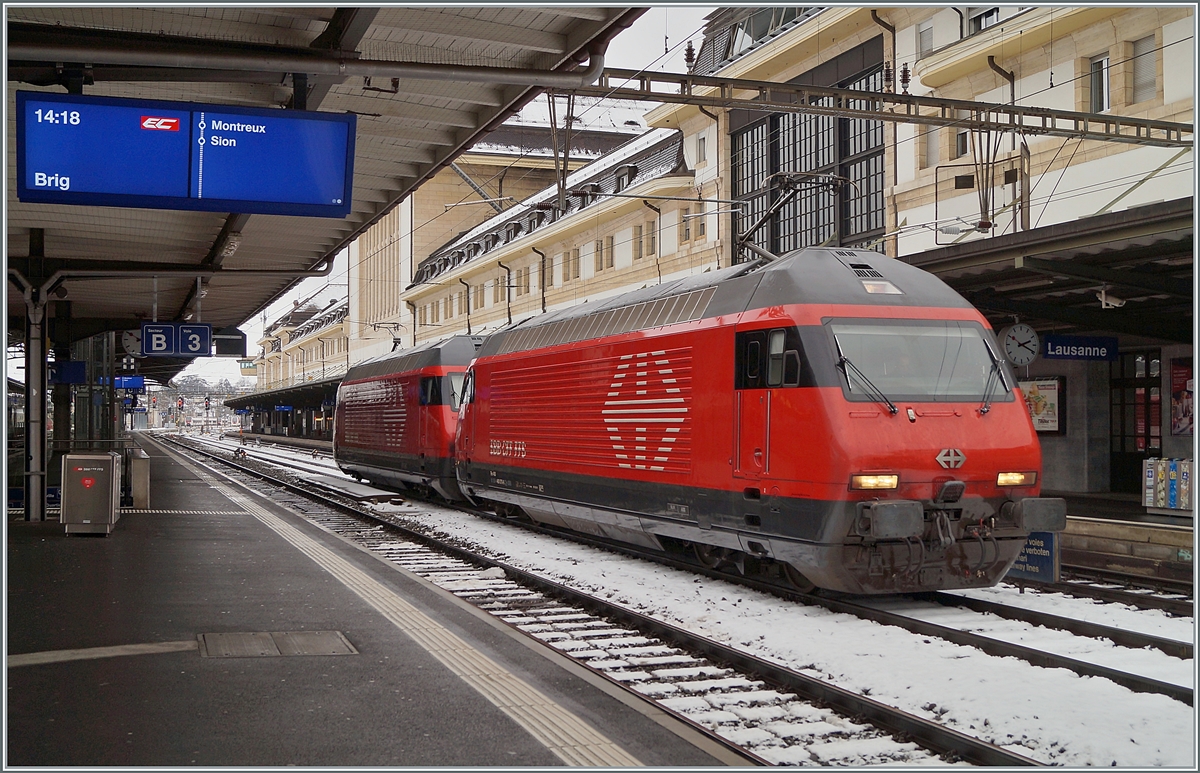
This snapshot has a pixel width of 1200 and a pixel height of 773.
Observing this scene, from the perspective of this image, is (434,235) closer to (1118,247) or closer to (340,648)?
(1118,247)

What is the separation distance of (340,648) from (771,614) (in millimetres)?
3828

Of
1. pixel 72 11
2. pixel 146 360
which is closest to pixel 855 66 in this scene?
pixel 72 11

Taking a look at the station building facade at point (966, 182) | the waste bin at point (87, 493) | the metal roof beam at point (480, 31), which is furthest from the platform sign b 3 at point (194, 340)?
the metal roof beam at point (480, 31)

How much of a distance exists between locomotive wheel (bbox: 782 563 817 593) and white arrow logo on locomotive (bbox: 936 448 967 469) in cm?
168

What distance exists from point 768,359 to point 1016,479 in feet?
8.04

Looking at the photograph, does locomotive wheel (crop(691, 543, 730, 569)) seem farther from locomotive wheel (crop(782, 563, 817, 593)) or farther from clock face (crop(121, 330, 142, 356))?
clock face (crop(121, 330, 142, 356))

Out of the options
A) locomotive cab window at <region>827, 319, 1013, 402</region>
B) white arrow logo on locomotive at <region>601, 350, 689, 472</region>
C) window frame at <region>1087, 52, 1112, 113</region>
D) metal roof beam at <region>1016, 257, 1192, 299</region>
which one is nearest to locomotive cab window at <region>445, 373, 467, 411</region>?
white arrow logo on locomotive at <region>601, 350, 689, 472</region>

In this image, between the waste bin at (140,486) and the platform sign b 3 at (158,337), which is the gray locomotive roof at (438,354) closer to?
the platform sign b 3 at (158,337)

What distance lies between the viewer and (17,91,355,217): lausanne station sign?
7992mm

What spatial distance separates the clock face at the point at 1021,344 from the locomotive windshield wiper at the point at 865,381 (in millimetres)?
7230

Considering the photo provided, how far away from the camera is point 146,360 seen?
43438mm

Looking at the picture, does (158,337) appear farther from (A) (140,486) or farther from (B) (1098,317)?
(B) (1098,317)

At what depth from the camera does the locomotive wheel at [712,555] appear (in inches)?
468

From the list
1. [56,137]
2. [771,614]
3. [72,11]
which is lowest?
[771,614]
